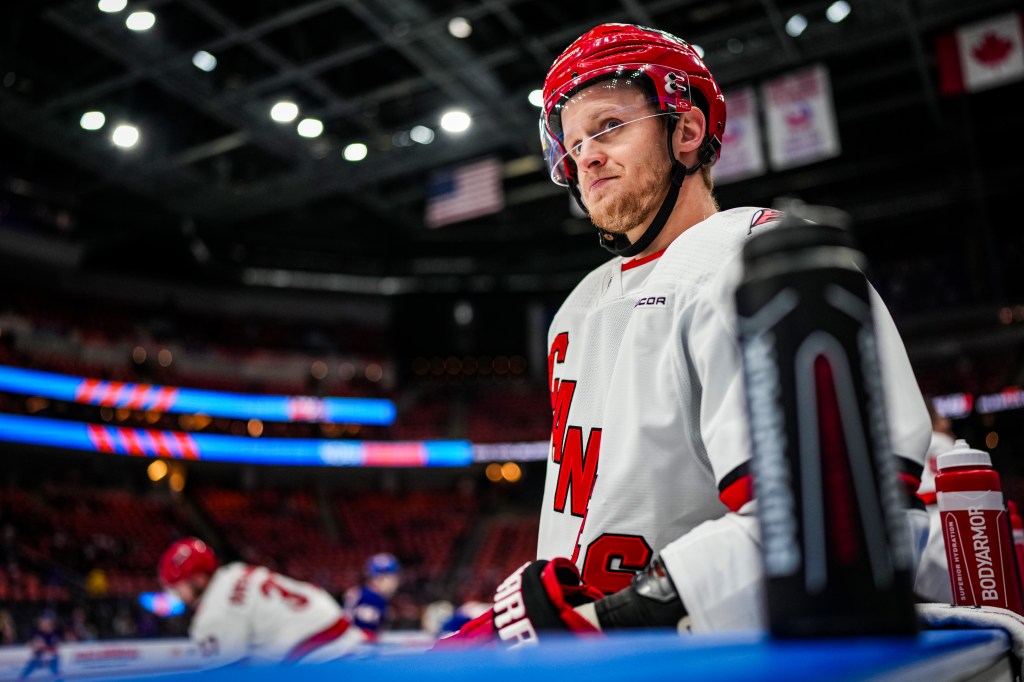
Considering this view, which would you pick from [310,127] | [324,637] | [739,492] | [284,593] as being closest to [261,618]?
[284,593]

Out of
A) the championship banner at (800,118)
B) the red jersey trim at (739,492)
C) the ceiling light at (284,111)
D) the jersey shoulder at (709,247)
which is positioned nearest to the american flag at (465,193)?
the ceiling light at (284,111)

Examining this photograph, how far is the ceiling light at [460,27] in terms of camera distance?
12.8 meters

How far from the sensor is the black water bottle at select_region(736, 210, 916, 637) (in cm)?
76

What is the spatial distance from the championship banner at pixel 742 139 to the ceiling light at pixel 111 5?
8457mm

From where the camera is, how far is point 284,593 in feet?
18.0

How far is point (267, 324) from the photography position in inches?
1024

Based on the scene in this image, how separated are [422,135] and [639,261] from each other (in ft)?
47.1

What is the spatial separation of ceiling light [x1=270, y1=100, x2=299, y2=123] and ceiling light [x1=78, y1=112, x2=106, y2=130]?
2.99m

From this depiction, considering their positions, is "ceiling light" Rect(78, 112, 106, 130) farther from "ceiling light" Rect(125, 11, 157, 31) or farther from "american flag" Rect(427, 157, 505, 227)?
"american flag" Rect(427, 157, 505, 227)

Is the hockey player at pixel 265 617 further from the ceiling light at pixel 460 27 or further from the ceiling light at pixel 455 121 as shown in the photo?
the ceiling light at pixel 455 121

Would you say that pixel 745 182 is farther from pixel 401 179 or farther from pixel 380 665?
pixel 380 665

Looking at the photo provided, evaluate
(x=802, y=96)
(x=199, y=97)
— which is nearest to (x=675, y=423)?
(x=802, y=96)

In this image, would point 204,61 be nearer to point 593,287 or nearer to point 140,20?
point 140,20

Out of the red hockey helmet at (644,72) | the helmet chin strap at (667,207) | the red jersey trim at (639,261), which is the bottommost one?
the red jersey trim at (639,261)
